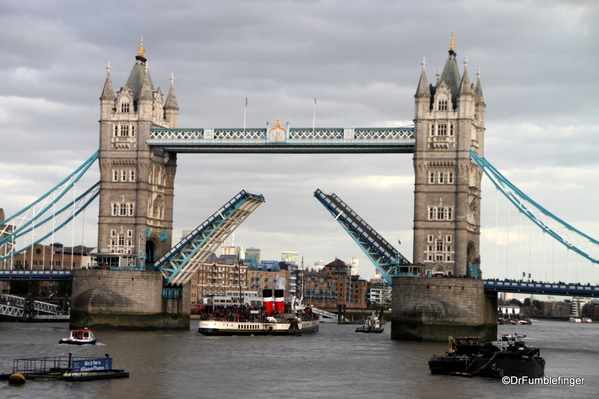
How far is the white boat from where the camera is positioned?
80938 mm

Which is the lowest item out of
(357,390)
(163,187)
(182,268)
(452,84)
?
(357,390)

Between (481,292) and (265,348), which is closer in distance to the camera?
(265,348)

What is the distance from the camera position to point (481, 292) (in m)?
75.3

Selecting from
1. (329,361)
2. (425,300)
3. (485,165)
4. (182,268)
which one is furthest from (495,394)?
(182,268)

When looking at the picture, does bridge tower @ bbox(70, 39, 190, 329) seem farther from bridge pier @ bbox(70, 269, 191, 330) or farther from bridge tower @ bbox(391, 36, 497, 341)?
bridge tower @ bbox(391, 36, 497, 341)

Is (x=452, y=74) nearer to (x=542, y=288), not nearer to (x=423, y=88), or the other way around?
(x=423, y=88)

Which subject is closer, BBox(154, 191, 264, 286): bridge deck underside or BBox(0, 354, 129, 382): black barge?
BBox(0, 354, 129, 382): black barge

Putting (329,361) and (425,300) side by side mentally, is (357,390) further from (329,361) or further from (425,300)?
(425,300)

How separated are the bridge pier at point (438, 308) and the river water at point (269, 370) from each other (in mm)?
1775

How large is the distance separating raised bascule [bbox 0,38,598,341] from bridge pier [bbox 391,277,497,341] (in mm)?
71

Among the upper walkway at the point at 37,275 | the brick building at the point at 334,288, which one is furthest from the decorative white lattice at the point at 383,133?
the brick building at the point at 334,288

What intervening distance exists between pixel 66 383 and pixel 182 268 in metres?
39.9

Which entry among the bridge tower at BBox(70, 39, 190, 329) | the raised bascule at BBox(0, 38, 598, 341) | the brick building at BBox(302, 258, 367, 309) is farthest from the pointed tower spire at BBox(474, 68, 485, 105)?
the brick building at BBox(302, 258, 367, 309)

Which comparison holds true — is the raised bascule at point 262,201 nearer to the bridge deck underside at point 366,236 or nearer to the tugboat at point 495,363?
the bridge deck underside at point 366,236
